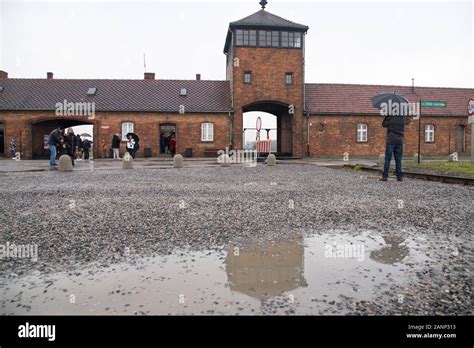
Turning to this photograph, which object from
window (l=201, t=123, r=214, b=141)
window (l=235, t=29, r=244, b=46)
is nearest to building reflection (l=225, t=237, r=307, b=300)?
window (l=201, t=123, r=214, b=141)

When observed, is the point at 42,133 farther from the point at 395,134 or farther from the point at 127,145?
the point at 395,134

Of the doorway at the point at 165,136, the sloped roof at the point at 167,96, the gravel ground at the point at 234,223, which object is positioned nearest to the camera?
the gravel ground at the point at 234,223

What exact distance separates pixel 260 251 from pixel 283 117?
28687mm

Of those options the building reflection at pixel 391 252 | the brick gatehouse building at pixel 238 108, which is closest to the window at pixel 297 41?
the brick gatehouse building at pixel 238 108

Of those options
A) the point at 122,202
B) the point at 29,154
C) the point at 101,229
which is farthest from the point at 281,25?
the point at 101,229

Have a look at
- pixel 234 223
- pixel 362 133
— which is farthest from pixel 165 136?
pixel 234 223

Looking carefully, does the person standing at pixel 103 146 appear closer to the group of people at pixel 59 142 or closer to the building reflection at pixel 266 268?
the group of people at pixel 59 142

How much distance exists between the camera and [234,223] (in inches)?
175

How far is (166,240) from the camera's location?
3.68m

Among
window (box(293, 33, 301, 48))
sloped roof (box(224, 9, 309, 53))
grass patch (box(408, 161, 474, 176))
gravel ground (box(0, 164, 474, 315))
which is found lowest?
gravel ground (box(0, 164, 474, 315))

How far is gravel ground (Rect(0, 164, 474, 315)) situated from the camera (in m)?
2.75

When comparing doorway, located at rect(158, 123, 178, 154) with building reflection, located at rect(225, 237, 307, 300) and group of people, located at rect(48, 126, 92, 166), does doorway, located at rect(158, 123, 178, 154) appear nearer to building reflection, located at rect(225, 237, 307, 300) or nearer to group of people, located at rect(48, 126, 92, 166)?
group of people, located at rect(48, 126, 92, 166)

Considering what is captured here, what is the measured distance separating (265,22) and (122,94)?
13524 millimetres

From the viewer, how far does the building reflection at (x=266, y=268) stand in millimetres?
2438
